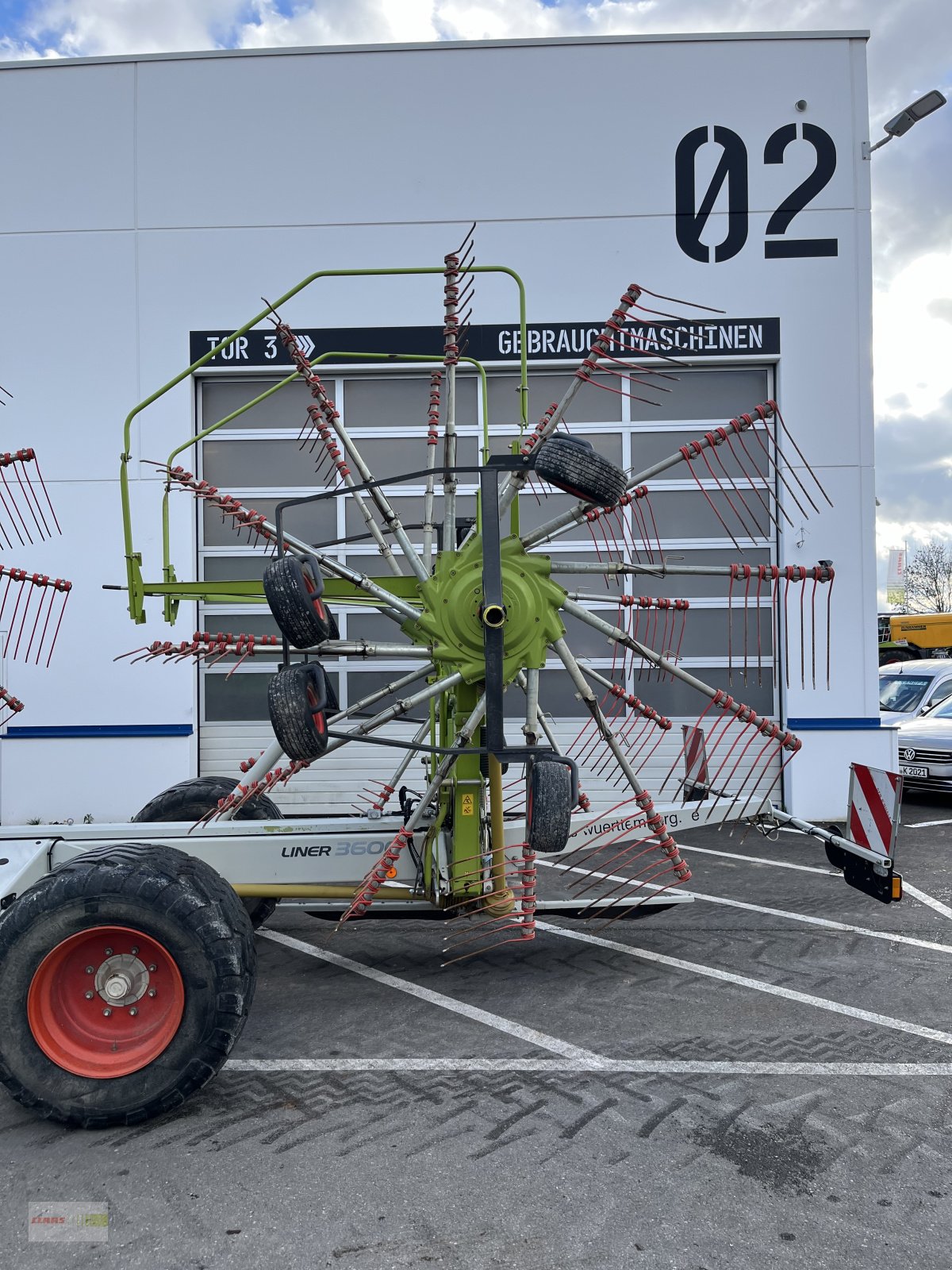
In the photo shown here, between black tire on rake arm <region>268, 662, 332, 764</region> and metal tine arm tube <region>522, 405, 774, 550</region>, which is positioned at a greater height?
metal tine arm tube <region>522, 405, 774, 550</region>

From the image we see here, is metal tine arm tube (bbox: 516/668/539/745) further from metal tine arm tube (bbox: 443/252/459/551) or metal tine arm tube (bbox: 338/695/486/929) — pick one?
metal tine arm tube (bbox: 443/252/459/551)

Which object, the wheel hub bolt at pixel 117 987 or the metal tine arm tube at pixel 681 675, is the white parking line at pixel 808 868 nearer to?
the metal tine arm tube at pixel 681 675

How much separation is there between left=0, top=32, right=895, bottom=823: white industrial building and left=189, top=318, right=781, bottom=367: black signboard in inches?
1.0

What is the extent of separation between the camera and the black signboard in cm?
926

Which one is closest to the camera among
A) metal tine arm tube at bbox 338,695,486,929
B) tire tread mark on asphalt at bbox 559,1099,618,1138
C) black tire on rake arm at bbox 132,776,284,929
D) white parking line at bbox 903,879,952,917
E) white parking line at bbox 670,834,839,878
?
tire tread mark on asphalt at bbox 559,1099,618,1138

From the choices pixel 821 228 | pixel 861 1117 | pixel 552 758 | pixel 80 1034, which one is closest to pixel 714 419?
pixel 821 228

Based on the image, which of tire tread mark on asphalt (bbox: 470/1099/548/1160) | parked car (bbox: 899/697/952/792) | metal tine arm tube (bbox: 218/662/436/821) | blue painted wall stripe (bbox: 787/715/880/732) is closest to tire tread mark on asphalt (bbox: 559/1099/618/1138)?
tire tread mark on asphalt (bbox: 470/1099/548/1160)

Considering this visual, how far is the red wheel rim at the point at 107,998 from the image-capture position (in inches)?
139

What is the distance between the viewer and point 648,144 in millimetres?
9203

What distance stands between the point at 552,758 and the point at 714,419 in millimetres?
6284

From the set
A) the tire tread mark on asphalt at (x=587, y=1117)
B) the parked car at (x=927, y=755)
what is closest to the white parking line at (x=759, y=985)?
the tire tread mark on asphalt at (x=587, y=1117)

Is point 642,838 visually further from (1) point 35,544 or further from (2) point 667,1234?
(1) point 35,544

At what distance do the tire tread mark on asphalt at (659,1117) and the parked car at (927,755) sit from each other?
7565 mm

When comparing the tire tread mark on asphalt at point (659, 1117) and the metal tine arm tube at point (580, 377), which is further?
the metal tine arm tube at point (580, 377)
